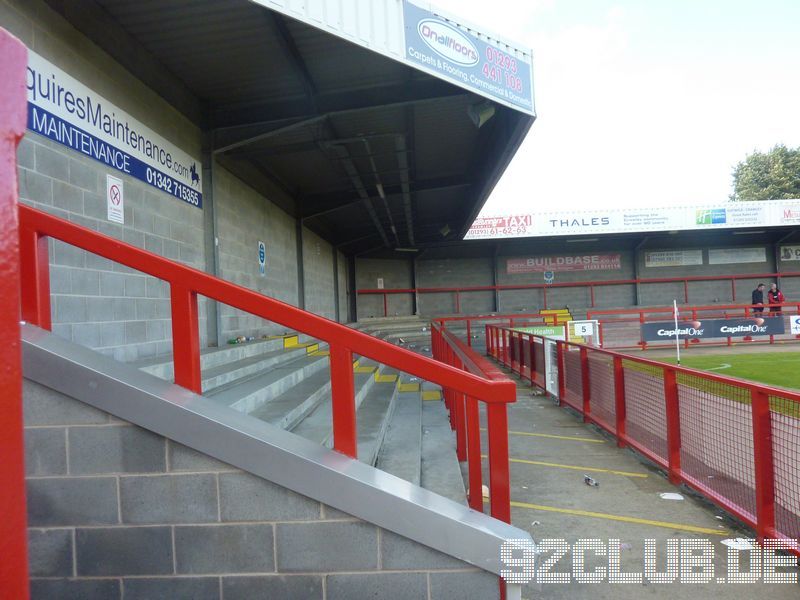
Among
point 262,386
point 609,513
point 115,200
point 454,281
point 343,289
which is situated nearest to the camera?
point 609,513

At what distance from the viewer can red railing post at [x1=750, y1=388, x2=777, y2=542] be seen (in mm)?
3816

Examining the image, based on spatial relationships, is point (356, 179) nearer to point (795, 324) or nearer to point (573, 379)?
point (573, 379)

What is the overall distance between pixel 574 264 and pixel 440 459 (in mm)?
25227

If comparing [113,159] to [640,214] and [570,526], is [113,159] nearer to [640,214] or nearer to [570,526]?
[570,526]

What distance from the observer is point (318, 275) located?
16328mm

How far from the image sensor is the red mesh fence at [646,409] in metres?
5.71

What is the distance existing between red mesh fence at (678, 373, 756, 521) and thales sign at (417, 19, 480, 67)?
174 inches

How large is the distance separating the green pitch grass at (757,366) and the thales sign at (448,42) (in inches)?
357

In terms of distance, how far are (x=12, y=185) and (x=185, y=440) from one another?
1791 mm

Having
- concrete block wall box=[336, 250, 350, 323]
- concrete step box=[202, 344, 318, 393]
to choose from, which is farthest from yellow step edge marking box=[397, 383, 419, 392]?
concrete block wall box=[336, 250, 350, 323]

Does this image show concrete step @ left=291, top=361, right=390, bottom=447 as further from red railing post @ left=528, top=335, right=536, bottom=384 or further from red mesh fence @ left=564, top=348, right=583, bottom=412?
red railing post @ left=528, top=335, right=536, bottom=384

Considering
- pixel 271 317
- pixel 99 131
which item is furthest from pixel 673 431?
pixel 99 131

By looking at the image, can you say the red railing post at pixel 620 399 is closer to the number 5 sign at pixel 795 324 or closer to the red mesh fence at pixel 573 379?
the red mesh fence at pixel 573 379

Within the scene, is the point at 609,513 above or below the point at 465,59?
below
